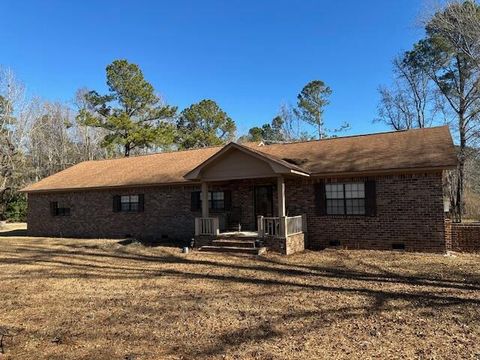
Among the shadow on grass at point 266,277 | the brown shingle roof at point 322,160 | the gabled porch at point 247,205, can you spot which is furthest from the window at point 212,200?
the shadow on grass at point 266,277

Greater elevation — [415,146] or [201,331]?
[415,146]

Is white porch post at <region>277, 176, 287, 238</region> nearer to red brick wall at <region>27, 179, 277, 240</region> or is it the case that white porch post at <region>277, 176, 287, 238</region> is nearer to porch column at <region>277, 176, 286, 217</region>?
porch column at <region>277, 176, 286, 217</region>

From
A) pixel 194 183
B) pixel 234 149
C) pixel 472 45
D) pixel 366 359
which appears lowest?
pixel 366 359

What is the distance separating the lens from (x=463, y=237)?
1345 cm

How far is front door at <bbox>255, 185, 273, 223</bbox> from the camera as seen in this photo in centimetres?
1603

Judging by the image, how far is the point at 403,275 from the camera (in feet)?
30.8

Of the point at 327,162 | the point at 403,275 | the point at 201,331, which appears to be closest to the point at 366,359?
the point at 201,331

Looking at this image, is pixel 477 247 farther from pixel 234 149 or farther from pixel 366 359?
pixel 366 359

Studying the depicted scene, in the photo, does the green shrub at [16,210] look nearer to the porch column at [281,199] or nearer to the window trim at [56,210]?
the window trim at [56,210]

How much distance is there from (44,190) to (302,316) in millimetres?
19157

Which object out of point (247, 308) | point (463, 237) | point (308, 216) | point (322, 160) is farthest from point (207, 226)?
point (463, 237)

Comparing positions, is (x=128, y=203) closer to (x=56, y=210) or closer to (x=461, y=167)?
(x=56, y=210)

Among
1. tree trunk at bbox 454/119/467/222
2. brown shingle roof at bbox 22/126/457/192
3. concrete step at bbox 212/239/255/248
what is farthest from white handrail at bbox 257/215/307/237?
tree trunk at bbox 454/119/467/222

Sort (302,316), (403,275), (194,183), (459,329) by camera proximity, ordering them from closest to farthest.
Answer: (459,329)
(302,316)
(403,275)
(194,183)
